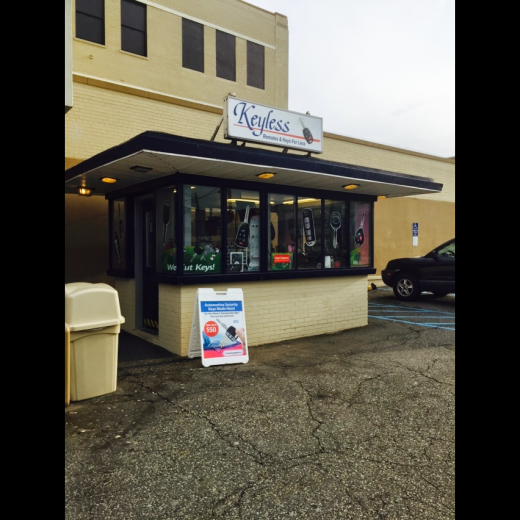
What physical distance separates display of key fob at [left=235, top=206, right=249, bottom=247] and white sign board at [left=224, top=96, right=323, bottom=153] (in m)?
1.28

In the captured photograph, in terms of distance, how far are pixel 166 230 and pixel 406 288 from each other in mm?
8409

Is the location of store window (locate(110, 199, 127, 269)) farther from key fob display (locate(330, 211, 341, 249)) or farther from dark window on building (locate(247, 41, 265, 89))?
dark window on building (locate(247, 41, 265, 89))

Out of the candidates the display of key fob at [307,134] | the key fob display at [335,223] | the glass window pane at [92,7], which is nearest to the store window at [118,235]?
the display of key fob at [307,134]

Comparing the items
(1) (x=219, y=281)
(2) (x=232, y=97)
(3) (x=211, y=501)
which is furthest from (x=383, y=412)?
(2) (x=232, y=97)

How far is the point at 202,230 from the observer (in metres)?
7.19

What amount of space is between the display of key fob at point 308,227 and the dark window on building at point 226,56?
1061cm

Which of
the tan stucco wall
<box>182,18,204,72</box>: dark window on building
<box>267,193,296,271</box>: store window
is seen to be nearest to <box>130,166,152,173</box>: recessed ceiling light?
<box>267,193,296,271</box>: store window

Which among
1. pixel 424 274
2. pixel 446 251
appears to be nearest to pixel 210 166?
pixel 424 274

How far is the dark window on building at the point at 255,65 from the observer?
696 inches

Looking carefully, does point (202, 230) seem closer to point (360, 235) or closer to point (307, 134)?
point (307, 134)

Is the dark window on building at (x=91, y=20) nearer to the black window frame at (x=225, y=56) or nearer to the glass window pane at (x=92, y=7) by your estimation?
the glass window pane at (x=92, y=7)
